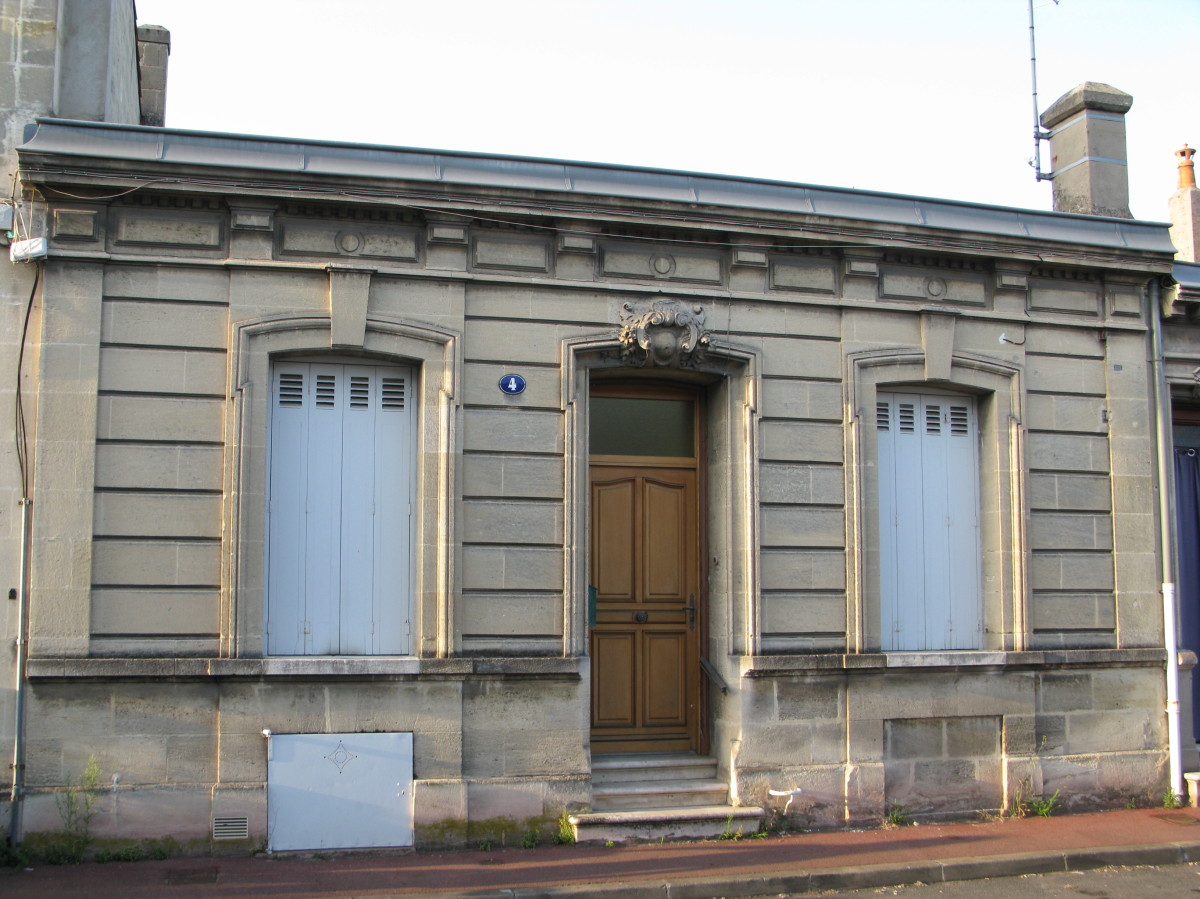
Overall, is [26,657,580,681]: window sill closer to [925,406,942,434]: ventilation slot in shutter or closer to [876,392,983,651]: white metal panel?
[876,392,983,651]: white metal panel

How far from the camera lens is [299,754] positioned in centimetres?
771

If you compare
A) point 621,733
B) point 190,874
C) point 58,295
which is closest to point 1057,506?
point 621,733

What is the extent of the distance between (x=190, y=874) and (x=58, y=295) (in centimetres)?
400

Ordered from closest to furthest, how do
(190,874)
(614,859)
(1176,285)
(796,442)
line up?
(190,874)
(614,859)
(796,442)
(1176,285)

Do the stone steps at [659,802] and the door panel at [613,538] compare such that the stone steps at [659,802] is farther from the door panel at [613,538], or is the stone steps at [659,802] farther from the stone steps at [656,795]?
the door panel at [613,538]

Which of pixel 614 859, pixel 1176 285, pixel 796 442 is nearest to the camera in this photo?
pixel 614 859

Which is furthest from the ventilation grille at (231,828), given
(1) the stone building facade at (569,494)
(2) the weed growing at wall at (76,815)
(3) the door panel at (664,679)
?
(3) the door panel at (664,679)

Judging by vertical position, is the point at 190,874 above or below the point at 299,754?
below

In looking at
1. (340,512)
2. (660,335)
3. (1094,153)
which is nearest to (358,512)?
(340,512)

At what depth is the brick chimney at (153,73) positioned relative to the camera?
1327 centimetres

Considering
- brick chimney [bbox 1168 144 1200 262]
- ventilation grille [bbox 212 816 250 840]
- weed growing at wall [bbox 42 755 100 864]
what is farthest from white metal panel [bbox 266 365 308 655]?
brick chimney [bbox 1168 144 1200 262]

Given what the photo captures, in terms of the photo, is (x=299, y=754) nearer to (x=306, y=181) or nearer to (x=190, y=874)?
(x=190, y=874)

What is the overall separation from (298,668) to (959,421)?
5.78 metres

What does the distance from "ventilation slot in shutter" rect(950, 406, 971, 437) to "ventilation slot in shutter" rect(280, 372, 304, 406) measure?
5.40 metres
